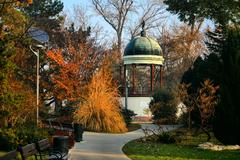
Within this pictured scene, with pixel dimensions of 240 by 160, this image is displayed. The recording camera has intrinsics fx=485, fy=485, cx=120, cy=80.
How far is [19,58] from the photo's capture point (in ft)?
112

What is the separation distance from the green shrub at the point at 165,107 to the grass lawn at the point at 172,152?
1286 cm

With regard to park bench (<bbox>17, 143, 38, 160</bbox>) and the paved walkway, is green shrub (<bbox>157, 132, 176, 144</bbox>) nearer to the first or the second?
the paved walkway

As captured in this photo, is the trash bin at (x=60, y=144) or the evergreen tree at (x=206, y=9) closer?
the trash bin at (x=60, y=144)

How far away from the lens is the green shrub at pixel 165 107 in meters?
33.8

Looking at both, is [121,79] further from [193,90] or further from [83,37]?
[193,90]

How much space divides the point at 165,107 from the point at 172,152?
17.8 metres

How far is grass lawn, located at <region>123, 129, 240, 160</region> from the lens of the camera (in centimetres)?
1551

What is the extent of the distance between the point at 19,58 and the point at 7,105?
1850 centimetres

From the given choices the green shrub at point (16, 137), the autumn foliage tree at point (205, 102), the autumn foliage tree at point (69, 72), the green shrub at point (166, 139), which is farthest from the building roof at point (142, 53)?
the green shrub at point (16, 137)

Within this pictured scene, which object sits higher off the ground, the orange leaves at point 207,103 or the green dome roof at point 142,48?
the green dome roof at point 142,48

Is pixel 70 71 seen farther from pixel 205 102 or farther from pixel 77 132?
pixel 77 132

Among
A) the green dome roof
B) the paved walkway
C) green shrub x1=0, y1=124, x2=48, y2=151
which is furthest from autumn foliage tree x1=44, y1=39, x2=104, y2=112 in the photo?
green shrub x1=0, y1=124, x2=48, y2=151

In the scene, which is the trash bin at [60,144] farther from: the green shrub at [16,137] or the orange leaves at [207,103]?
the orange leaves at [207,103]

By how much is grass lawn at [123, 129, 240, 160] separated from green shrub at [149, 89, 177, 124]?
12.9m
